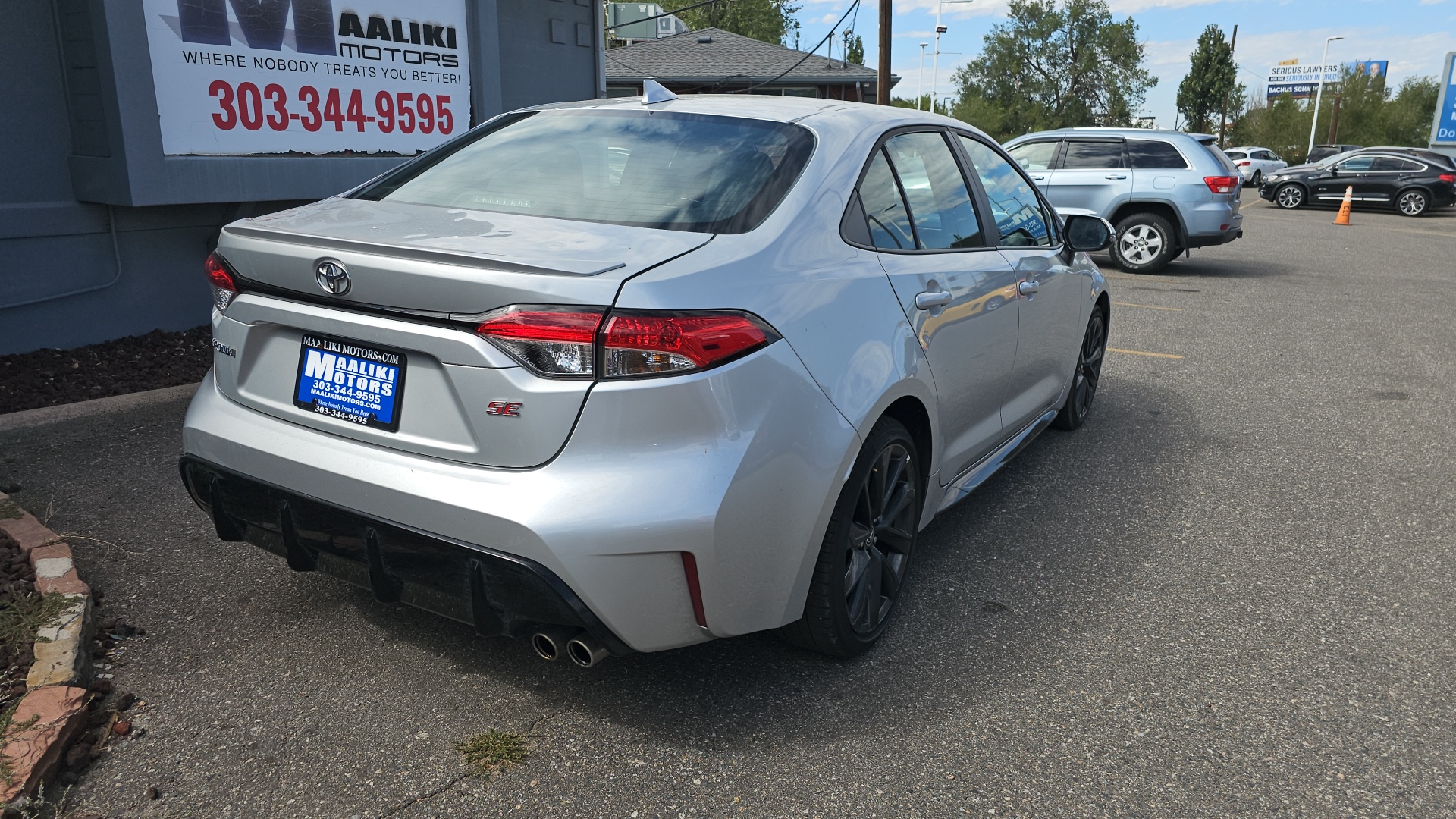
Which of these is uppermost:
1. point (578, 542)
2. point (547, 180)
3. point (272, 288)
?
point (547, 180)

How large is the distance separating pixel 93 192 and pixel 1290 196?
29.2 meters

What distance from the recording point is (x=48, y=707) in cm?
260

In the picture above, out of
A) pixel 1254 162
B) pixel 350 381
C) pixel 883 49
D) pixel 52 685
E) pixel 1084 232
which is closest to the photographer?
pixel 350 381

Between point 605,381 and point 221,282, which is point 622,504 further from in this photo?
point 221,282

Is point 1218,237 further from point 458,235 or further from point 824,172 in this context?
point 458,235

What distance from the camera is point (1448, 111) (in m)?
34.3

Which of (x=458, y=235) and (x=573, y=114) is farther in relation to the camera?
(x=573, y=114)

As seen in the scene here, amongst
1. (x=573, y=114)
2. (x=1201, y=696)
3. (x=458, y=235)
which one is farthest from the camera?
(x=573, y=114)

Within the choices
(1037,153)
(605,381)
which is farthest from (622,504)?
(1037,153)

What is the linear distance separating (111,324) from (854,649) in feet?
19.0

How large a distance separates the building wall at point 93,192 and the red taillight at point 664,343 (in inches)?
210

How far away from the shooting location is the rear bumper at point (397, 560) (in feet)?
7.76

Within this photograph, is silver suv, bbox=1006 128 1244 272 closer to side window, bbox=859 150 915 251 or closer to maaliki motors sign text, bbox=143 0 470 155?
maaliki motors sign text, bbox=143 0 470 155

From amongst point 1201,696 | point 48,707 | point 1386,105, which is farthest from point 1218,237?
point 1386,105
